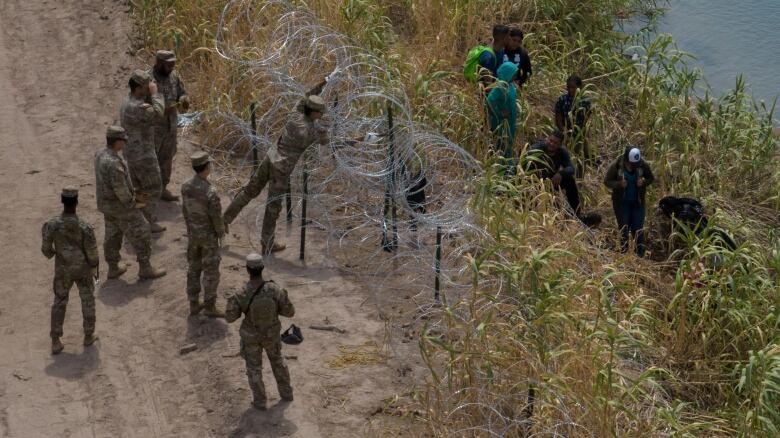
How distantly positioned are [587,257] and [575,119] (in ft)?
9.19

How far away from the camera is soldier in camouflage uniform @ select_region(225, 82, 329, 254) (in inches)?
423

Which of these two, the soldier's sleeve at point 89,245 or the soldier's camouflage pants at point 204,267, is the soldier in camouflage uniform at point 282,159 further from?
the soldier's sleeve at point 89,245

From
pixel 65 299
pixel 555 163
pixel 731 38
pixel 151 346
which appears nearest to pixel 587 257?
pixel 555 163

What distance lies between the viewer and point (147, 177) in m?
11.0

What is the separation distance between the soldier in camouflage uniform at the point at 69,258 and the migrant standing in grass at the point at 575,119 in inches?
207

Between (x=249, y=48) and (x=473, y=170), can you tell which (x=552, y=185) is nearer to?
(x=473, y=170)

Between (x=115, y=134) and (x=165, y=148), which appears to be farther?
(x=165, y=148)

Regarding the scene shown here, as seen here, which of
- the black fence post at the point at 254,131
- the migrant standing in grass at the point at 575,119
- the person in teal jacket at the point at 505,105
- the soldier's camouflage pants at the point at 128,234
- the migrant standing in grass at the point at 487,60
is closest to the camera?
the soldier's camouflage pants at the point at 128,234

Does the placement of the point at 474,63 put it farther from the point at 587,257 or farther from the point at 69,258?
the point at 69,258

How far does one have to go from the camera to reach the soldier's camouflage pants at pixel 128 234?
406 inches

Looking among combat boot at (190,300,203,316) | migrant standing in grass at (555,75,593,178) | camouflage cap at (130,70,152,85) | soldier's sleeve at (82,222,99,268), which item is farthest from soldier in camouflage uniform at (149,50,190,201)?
migrant standing in grass at (555,75,593,178)

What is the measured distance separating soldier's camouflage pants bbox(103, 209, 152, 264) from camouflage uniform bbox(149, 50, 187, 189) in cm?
122

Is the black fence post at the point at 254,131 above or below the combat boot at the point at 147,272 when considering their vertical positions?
above

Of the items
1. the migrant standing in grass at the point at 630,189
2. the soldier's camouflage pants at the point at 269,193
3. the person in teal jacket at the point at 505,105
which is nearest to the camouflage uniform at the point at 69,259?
the soldier's camouflage pants at the point at 269,193
